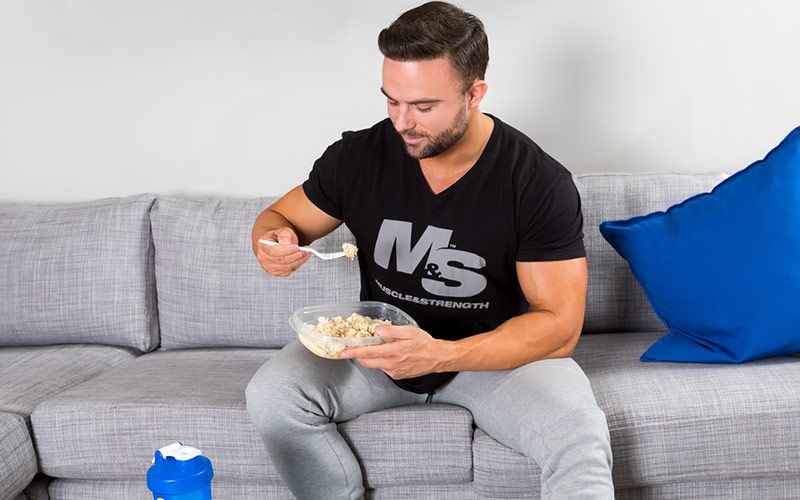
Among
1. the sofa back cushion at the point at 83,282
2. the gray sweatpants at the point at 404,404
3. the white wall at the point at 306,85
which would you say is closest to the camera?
the gray sweatpants at the point at 404,404

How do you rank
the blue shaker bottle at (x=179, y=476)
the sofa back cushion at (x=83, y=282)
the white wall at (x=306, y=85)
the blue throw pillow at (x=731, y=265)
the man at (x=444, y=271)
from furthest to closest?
the white wall at (x=306, y=85) → the sofa back cushion at (x=83, y=282) → the blue throw pillow at (x=731, y=265) → the man at (x=444, y=271) → the blue shaker bottle at (x=179, y=476)

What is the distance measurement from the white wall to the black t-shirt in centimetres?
72

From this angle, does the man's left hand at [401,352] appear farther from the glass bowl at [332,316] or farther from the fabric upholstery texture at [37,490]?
the fabric upholstery texture at [37,490]

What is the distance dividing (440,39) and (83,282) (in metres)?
1.25

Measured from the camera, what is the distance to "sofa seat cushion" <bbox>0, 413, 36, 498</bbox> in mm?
2090

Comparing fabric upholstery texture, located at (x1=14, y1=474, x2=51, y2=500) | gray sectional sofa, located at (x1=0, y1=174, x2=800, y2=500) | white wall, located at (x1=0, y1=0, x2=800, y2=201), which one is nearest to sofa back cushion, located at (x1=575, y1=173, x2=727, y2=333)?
gray sectional sofa, located at (x1=0, y1=174, x2=800, y2=500)

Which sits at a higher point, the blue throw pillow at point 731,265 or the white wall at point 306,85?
the white wall at point 306,85

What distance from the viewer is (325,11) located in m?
2.92

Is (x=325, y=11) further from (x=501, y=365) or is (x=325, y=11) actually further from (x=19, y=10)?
(x=501, y=365)

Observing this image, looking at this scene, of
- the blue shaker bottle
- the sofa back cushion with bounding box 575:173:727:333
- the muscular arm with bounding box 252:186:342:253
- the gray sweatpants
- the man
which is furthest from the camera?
the sofa back cushion with bounding box 575:173:727:333

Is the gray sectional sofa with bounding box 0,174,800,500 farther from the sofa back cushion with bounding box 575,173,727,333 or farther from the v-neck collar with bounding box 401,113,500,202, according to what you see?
the v-neck collar with bounding box 401,113,500,202

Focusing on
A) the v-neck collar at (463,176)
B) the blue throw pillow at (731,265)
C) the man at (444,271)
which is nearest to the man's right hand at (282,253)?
the man at (444,271)

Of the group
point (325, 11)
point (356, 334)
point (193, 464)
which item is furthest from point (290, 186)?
point (193, 464)

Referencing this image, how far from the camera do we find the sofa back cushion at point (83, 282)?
2.75m
